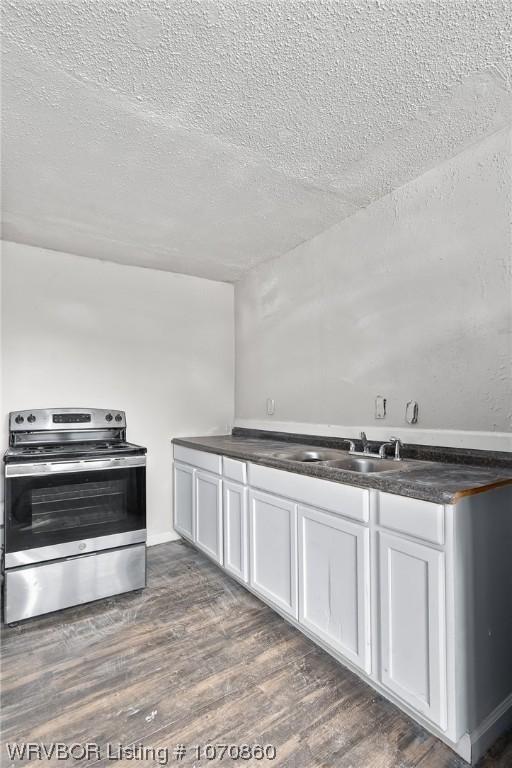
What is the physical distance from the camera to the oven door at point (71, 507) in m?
2.22

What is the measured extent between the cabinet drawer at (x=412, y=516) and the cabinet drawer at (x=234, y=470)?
1010mm

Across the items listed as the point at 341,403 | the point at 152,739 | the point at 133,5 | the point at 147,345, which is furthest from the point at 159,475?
the point at 133,5

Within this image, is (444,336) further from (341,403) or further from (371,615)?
(371,615)

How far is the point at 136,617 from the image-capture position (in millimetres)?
2229

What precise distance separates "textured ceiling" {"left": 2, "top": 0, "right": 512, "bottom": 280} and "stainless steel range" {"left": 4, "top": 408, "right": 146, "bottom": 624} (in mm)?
1473

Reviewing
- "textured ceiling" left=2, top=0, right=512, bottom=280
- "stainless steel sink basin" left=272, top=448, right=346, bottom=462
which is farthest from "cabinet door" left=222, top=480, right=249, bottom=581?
"textured ceiling" left=2, top=0, right=512, bottom=280

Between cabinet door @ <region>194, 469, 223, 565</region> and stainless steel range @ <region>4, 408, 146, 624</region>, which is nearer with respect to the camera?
stainless steel range @ <region>4, 408, 146, 624</region>

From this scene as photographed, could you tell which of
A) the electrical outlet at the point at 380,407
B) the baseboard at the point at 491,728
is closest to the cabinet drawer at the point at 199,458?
the electrical outlet at the point at 380,407

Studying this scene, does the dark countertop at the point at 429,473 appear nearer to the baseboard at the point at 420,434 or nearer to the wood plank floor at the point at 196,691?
the baseboard at the point at 420,434

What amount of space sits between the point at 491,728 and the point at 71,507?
219 centimetres

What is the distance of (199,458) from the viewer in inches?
115

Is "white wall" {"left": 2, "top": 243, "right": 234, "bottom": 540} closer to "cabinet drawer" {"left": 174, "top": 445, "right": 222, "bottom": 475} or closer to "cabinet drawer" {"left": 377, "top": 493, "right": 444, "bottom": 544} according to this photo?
"cabinet drawer" {"left": 174, "top": 445, "right": 222, "bottom": 475}

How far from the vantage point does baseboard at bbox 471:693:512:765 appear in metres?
1.33

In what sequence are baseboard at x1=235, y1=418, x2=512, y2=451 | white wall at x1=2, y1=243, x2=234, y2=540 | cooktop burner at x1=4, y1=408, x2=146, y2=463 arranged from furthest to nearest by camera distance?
white wall at x1=2, y1=243, x2=234, y2=540
cooktop burner at x1=4, y1=408, x2=146, y2=463
baseboard at x1=235, y1=418, x2=512, y2=451
